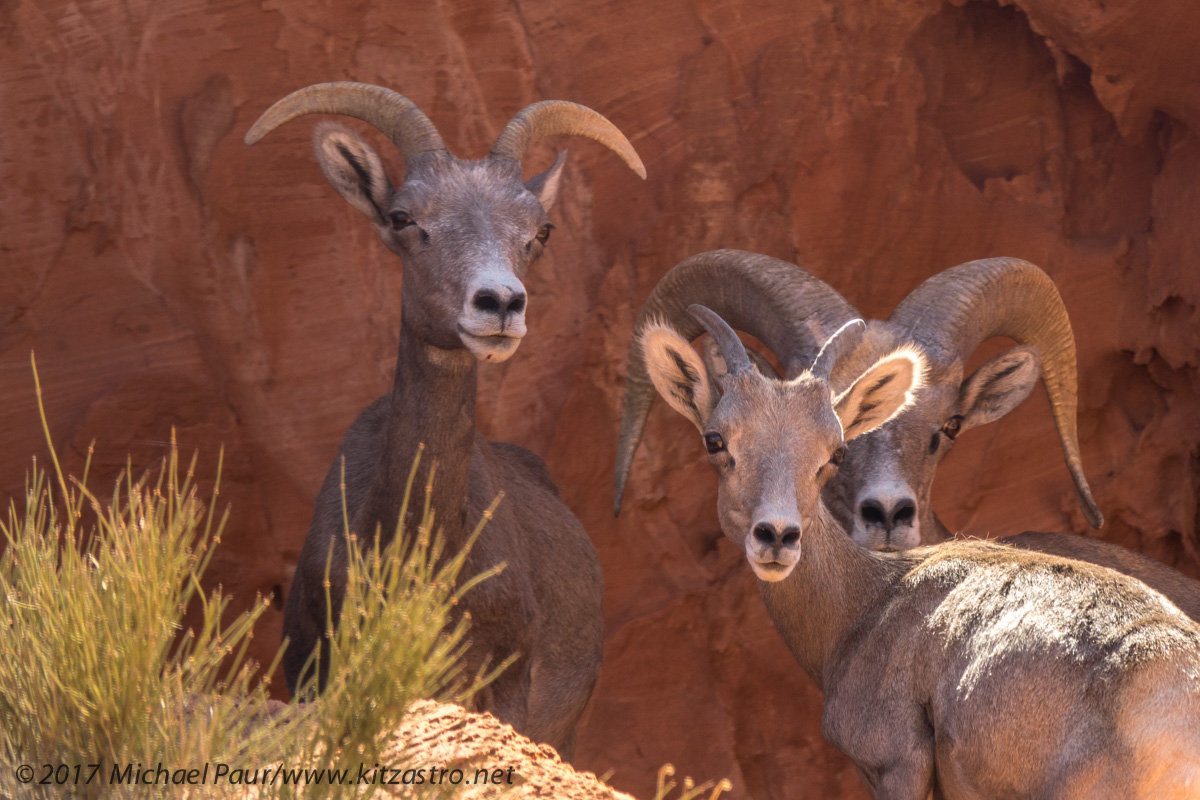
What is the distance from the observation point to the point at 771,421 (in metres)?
6.40

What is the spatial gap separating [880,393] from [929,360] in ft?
3.48

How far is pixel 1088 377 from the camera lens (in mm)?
10297

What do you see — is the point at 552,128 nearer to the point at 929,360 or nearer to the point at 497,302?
the point at 497,302

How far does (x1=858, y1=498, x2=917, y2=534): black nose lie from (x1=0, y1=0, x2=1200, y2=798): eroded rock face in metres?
2.73

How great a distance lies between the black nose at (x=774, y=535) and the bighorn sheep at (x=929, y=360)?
1.40 meters

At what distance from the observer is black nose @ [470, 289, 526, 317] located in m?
6.35

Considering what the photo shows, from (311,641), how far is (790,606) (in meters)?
2.28

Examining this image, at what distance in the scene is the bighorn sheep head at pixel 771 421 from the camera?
602 cm

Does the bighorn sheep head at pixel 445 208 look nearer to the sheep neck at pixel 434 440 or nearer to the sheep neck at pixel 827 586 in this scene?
the sheep neck at pixel 434 440

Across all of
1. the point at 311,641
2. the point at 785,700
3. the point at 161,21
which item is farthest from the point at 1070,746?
the point at 161,21

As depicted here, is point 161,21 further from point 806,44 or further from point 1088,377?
point 1088,377

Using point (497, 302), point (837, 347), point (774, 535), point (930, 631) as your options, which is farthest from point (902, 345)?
point (497, 302)

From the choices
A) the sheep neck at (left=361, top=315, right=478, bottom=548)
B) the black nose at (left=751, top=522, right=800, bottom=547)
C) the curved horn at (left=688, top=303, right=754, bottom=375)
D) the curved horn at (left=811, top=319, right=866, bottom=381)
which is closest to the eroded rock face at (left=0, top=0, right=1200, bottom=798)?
the sheep neck at (left=361, top=315, right=478, bottom=548)

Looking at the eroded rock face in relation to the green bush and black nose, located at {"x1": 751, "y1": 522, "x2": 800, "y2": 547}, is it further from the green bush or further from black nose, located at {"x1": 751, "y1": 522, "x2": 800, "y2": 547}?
the green bush
